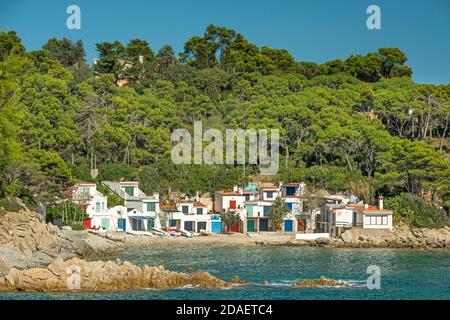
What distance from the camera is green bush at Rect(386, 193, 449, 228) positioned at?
44.2 metres

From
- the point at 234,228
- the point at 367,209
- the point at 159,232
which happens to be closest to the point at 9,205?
the point at 159,232

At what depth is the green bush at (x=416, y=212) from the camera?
44156 millimetres

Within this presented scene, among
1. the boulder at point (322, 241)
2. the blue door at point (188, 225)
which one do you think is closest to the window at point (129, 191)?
the blue door at point (188, 225)

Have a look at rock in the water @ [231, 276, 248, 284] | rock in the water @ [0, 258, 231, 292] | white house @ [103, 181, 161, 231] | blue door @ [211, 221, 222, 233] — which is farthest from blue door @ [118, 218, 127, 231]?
rock in the water @ [0, 258, 231, 292]

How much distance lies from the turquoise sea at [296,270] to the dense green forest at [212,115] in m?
8.34

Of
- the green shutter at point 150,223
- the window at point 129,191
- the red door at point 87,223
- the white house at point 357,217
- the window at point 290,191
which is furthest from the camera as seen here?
the window at point 290,191

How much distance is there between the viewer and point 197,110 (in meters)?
59.8

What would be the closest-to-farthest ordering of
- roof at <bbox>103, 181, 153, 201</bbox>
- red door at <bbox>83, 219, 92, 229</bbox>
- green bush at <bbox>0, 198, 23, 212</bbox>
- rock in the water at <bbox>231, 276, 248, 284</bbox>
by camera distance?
rock in the water at <bbox>231, 276, 248, 284</bbox> < green bush at <bbox>0, 198, 23, 212</bbox> < red door at <bbox>83, 219, 92, 229</bbox> < roof at <bbox>103, 181, 153, 201</bbox>

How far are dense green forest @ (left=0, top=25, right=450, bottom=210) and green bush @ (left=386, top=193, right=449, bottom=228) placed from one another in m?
1.61

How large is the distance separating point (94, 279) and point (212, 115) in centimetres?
3436

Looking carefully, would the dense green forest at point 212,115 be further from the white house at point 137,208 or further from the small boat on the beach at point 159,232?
the small boat on the beach at point 159,232

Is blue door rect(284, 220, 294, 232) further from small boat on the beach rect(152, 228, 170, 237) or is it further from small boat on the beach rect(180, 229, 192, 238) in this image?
small boat on the beach rect(152, 228, 170, 237)

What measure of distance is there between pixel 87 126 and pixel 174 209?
11.1 meters
